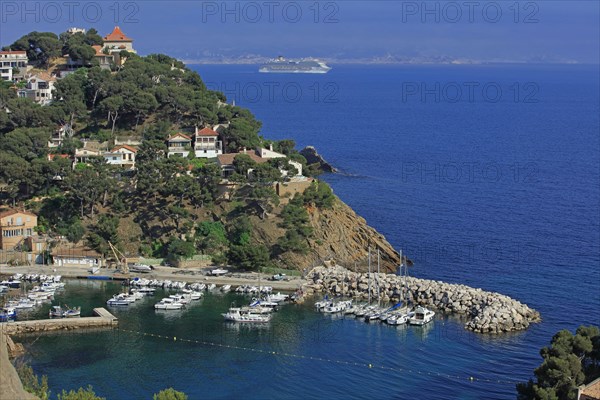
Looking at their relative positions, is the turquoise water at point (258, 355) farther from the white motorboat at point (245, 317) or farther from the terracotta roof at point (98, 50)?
the terracotta roof at point (98, 50)

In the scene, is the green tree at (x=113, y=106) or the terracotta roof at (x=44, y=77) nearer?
the green tree at (x=113, y=106)

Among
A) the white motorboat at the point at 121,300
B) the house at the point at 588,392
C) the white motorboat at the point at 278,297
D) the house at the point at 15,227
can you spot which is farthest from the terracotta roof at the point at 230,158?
the house at the point at 588,392

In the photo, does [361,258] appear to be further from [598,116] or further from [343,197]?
[598,116]

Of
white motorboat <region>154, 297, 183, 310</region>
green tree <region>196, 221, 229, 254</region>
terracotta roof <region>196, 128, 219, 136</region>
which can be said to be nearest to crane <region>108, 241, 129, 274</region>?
green tree <region>196, 221, 229, 254</region>

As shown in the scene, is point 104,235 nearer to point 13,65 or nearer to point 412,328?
point 412,328

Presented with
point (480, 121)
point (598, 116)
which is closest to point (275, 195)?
point (480, 121)

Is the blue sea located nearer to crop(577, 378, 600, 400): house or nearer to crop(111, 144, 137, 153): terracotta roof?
crop(577, 378, 600, 400): house
